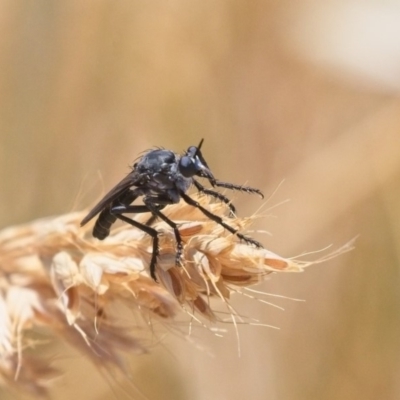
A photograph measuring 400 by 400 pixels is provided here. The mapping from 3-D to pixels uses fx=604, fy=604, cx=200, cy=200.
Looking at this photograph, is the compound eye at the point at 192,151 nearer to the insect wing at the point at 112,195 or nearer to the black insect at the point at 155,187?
the black insect at the point at 155,187

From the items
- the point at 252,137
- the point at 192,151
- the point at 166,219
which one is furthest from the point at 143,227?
the point at 252,137

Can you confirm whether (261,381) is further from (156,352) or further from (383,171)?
(383,171)

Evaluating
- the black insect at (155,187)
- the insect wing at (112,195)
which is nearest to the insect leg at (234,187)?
the black insect at (155,187)

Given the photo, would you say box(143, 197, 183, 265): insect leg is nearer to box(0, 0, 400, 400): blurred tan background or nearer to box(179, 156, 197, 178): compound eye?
box(179, 156, 197, 178): compound eye

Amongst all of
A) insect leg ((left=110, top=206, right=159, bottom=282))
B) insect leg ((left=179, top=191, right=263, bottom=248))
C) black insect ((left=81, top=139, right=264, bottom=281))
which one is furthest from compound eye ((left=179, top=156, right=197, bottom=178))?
insect leg ((left=179, top=191, right=263, bottom=248))

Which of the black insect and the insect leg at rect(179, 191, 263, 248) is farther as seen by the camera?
the black insect

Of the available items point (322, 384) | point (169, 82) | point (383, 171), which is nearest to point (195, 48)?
point (169, 82)
